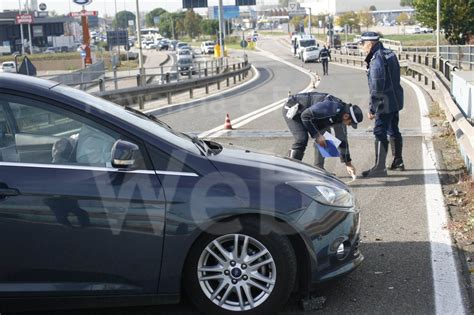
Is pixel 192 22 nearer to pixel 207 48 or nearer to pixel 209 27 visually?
pixel 209 27

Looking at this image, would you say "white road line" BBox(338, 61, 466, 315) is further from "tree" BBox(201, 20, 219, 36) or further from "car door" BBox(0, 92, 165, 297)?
"tree" BBox(201, 20, 219, 36)

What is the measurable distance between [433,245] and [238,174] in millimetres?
2397

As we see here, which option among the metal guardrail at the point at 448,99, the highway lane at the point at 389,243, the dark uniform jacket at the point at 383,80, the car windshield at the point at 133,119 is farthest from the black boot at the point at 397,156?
the car windshield at the point at 133,119

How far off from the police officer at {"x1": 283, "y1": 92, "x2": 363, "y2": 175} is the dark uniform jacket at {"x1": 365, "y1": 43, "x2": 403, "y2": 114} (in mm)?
817

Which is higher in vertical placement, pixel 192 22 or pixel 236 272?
pixel 192 22

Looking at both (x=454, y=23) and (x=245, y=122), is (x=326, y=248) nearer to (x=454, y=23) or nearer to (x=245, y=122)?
(x=245, y=122)

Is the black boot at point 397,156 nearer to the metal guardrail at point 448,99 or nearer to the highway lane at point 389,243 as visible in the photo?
the highway lane at point 389,243

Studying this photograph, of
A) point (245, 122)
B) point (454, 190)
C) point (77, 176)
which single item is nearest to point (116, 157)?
point (77, 176)

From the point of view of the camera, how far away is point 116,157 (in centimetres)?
423

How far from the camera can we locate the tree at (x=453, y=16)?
48.1m

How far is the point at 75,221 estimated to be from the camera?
418cm

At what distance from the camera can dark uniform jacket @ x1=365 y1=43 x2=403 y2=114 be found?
8.95 m

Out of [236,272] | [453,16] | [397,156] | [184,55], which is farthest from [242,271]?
[184,55]

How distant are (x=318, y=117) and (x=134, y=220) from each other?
3.99 meters
